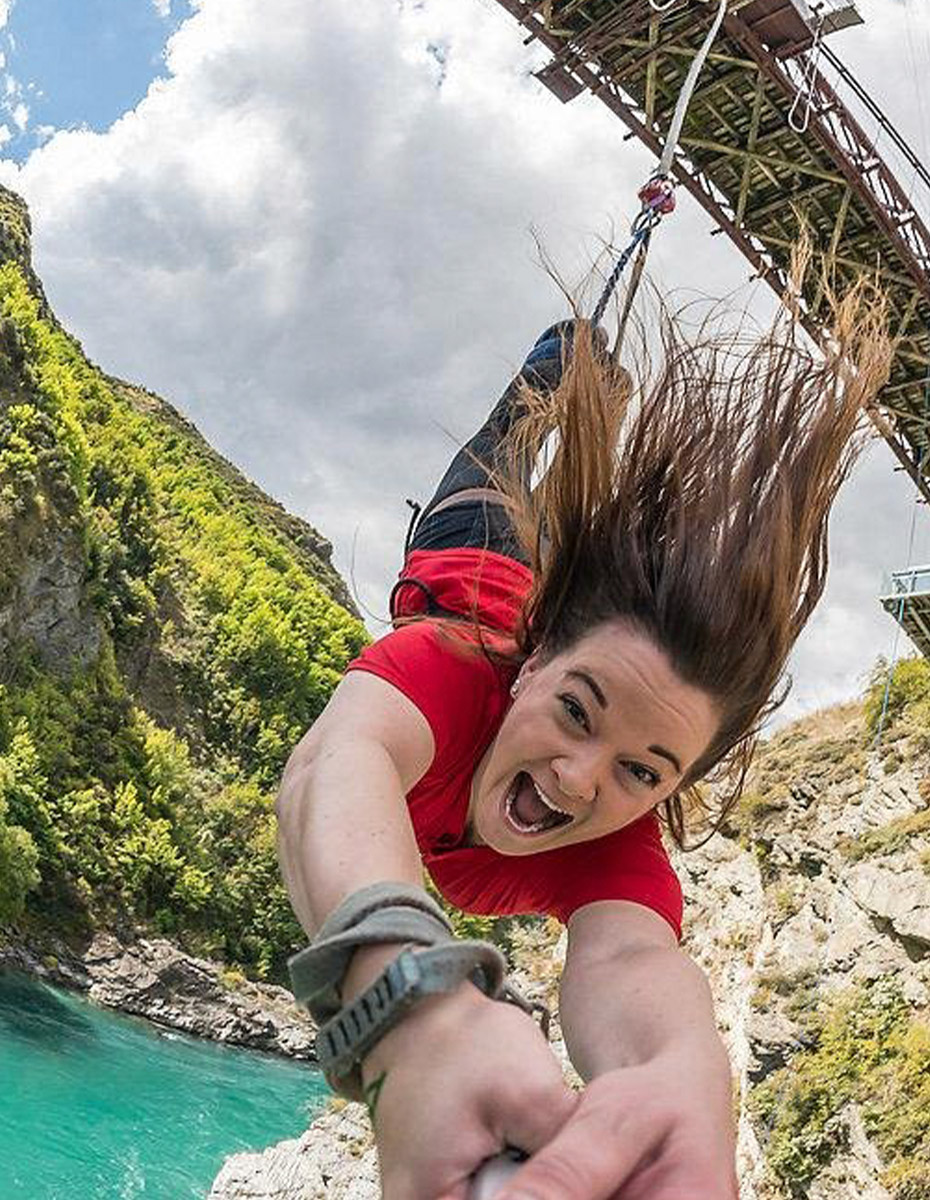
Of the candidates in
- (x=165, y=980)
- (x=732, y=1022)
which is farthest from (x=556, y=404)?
(x=165, y=980)

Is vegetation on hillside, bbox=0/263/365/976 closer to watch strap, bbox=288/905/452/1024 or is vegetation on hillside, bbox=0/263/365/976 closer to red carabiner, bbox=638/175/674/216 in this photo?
red carabiner, bbox=638/175/674/216

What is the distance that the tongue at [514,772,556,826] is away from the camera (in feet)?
4.04

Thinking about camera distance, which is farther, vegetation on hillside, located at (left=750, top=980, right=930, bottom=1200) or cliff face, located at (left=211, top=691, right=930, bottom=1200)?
cliff face, located at (left=211, top=691, right=930, bottom=1200)

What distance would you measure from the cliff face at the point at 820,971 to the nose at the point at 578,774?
551 cm

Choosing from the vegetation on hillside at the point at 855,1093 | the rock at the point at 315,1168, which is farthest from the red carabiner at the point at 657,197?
the rock at the point at 315,1168

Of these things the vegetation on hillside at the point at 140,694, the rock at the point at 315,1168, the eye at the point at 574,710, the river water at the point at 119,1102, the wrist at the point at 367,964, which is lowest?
the wrist at the point at 367,964

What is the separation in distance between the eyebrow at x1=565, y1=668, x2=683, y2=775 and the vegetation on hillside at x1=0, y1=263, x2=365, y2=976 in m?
24.5

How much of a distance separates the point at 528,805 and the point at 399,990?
1.81 ft

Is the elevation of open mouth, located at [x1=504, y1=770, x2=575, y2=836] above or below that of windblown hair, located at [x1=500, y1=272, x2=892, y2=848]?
below

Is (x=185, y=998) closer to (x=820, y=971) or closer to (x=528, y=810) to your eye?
(x=820, y=971)

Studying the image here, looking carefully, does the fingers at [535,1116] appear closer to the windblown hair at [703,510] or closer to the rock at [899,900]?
the windblown hair at [703,510]

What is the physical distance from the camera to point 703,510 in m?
1.18

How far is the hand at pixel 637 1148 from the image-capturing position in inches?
22.8

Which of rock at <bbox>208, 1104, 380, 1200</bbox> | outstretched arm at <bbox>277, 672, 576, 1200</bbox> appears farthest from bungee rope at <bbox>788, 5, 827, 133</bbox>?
rock at <bbox>208, 1104, 380, 1200</bbox>
